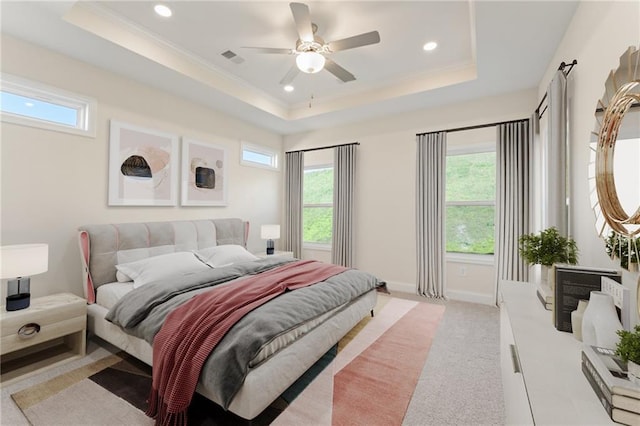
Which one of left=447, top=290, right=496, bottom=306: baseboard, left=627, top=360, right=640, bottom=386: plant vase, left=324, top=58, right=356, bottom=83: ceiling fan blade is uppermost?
left=324, top=58, right=356, bottom=83: ceiling fan blade

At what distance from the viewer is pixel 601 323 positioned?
1043 mm

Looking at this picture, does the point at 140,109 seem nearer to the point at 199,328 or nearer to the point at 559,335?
the point at 199,328

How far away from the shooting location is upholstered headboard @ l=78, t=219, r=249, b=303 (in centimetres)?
274

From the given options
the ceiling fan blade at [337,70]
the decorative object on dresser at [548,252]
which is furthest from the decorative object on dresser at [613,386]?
the ceiling fan blade at [337,70]

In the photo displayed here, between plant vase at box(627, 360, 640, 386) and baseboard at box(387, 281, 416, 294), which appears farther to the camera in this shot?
baseboard at box(387, 281, 416, 294)

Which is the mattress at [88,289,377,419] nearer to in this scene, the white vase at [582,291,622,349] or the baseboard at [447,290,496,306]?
the white vase at [582,291,622,349]

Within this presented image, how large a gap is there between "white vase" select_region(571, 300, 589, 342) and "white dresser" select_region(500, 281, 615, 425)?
28 millimetres

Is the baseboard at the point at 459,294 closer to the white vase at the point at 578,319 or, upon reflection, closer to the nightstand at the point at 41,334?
the white vase at the point at 578,319

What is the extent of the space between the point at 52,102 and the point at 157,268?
1891mm

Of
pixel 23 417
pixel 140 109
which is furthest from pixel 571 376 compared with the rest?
pixel 140 109

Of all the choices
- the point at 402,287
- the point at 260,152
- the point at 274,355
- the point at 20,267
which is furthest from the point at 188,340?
the point at 260,152

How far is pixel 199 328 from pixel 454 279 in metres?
3.58

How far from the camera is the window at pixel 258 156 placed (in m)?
4.79

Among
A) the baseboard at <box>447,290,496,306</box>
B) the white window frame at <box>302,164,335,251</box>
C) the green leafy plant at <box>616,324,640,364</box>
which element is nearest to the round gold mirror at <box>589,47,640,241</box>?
the green leafy plant at <box>616,324,640,364</box>
